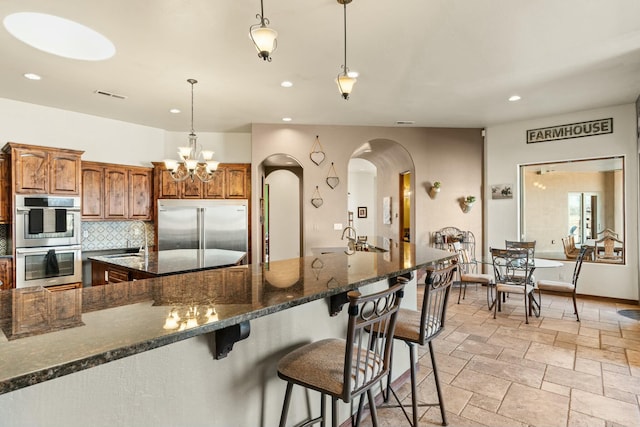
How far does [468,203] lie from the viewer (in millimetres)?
6520

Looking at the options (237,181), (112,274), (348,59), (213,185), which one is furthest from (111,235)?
(348,59)

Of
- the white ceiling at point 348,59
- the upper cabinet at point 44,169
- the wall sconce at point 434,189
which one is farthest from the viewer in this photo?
the wall sconce at point 434,189

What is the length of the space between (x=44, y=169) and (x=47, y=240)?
95 cm

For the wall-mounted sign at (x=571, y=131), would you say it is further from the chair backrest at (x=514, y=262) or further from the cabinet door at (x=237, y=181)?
the cabinet door at (x=237, y=181)

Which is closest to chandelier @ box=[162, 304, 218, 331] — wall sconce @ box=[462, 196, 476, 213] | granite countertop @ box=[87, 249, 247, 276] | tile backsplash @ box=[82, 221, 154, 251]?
granite countertop @ box=[87, 249, 247, 276]

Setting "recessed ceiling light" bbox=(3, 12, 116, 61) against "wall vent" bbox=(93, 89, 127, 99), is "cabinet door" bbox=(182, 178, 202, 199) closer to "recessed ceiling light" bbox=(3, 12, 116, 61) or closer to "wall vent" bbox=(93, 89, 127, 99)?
"wall vent" bbox=(93, 89, 127, 99)

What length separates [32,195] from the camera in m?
4.43

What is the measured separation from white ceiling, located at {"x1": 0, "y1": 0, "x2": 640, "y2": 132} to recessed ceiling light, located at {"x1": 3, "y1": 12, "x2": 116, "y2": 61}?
129 millimetres

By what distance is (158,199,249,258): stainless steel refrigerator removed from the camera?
589 centimetres

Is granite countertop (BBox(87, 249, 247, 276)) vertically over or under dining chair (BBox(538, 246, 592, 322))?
over

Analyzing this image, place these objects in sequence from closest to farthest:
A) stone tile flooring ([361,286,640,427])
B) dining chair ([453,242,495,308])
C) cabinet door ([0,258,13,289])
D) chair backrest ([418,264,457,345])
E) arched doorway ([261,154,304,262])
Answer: chair backrest ([418,264,457,345]) < stone tile flooring ([361,286,640,427]) < cabinet door ([0,258,13,289]) < dining chair ([453,242,495,308]) < arched doorway ([261,154,304,262])

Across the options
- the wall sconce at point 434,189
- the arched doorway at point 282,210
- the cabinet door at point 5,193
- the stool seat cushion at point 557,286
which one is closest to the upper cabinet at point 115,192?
the cabinet door at point 5,193

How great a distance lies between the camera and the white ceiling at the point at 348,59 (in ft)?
8.84

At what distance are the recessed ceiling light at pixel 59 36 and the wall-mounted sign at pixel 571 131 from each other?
6.35m
